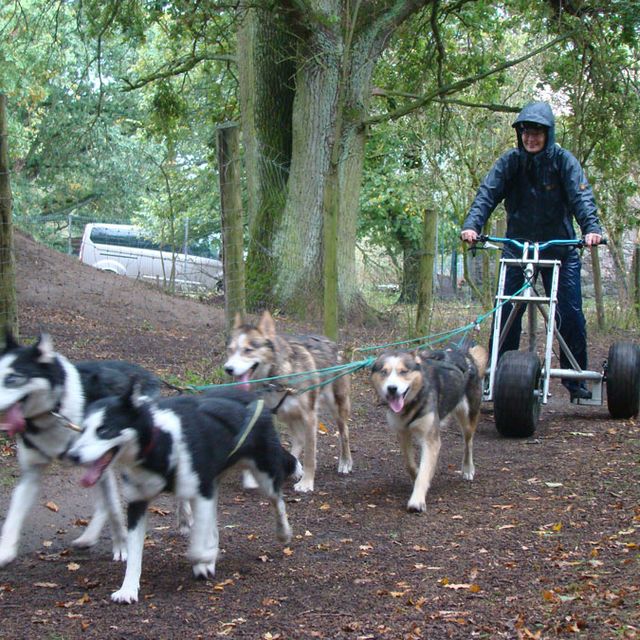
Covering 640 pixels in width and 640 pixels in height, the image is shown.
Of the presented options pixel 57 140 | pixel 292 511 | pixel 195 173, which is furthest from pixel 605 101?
pixel 57 140

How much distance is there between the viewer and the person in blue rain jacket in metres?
7.70

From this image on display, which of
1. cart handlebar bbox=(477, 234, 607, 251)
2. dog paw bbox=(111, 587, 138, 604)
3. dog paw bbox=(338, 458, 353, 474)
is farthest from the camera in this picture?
cart handlebar bbox=(477, 234, 607, 251)

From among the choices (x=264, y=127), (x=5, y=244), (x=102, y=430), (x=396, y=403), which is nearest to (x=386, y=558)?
(x=396, y=403)

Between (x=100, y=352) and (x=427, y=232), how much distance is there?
407 centimetres

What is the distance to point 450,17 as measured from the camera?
15.0m

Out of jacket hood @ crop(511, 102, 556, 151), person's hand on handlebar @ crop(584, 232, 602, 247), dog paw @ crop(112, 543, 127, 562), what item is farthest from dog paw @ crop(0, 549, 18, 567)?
jacket hood @ crop(511, 102, 556, 151)

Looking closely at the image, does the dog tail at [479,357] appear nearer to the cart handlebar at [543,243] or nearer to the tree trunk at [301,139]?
the cart handlebar at [543,243]

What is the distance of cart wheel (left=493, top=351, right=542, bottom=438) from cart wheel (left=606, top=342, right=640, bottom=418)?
93cm

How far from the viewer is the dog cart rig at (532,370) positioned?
7.25 m

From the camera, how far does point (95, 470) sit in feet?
12.3

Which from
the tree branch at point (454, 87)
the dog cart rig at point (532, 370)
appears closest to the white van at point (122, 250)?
the tree branch at point (454, 87)

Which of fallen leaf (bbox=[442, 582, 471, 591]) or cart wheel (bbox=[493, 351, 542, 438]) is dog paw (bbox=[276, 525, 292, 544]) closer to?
fallen leaf (bbox=[442, 582, 471, 591])

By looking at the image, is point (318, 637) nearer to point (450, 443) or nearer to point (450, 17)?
Answer: point (450, 443)

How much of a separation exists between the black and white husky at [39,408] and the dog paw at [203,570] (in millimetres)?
555
